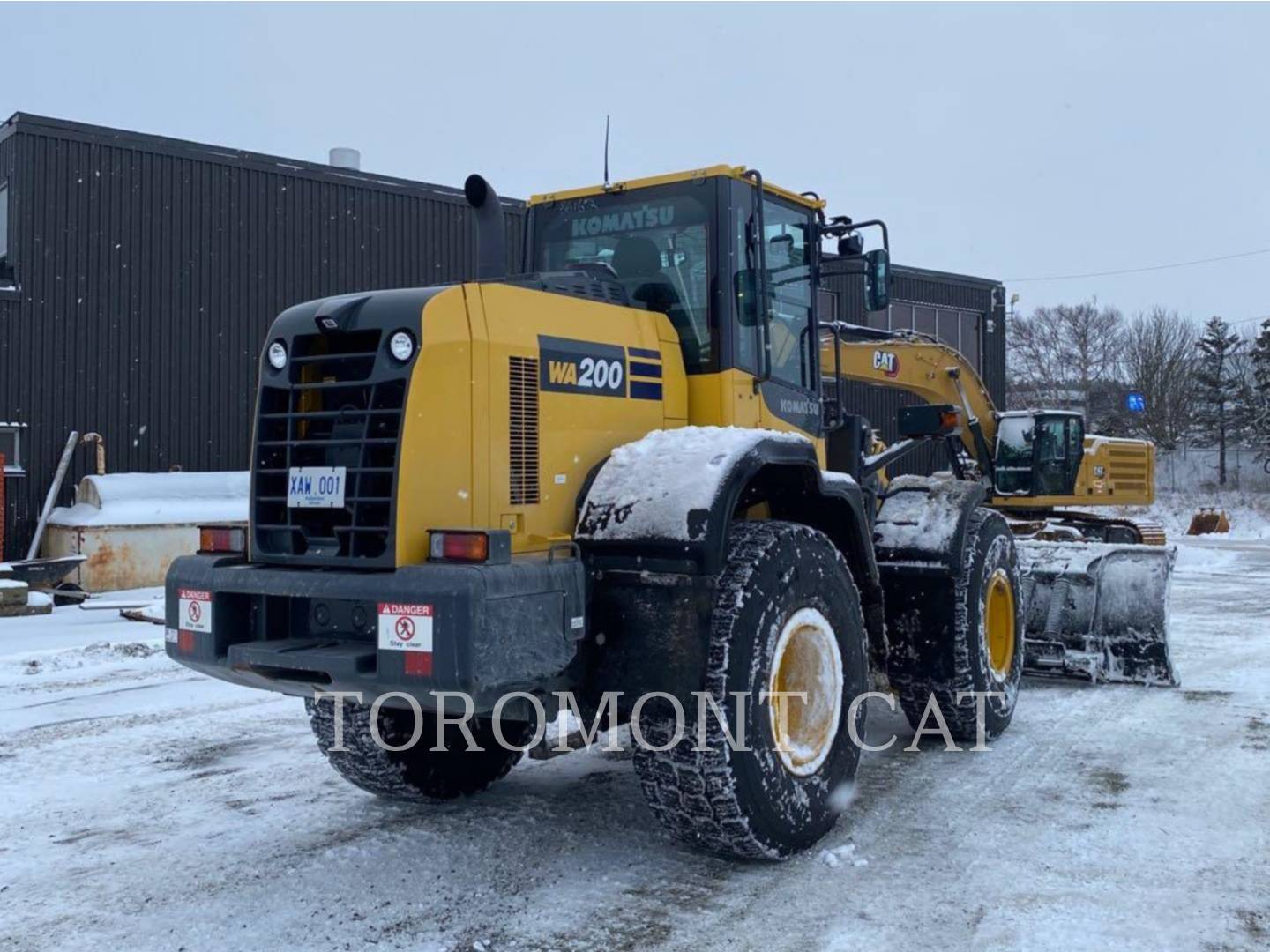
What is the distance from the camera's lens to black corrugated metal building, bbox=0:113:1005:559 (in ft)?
49.4

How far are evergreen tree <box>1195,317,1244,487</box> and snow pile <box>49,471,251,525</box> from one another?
40883mm

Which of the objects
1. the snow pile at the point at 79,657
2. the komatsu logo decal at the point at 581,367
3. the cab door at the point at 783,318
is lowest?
the snow pile at the point at 79,657

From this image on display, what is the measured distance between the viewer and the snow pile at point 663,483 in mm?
4188

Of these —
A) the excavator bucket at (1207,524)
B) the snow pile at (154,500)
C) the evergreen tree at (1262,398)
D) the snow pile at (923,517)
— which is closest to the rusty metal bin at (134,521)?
the snow pile at (154,500)

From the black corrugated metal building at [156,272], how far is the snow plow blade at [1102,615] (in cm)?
946

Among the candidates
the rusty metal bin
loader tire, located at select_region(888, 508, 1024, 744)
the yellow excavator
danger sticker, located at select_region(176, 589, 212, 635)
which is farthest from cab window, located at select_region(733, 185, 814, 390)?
the rusty metal bin

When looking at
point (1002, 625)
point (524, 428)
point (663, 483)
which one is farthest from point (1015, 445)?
point (524, 428)

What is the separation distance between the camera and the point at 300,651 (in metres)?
3.95

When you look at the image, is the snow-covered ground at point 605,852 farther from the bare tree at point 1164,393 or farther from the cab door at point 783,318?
the bare tree at point 1164,393

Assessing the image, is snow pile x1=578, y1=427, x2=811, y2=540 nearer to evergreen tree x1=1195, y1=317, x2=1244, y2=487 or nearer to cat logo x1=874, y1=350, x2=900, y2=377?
cat logo x1=874, y1=350, x2=900, y2=377

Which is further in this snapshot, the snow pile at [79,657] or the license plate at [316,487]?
the snow pile at [79,657]

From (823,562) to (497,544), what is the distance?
5.17 ft

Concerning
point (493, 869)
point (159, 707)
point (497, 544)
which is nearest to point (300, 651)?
point (497, 544)

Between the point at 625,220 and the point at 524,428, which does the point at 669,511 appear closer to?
the point at 524,428
